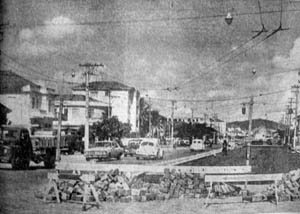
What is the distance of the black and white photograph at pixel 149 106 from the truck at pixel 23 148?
14 mm

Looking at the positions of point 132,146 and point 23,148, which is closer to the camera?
point 23,148

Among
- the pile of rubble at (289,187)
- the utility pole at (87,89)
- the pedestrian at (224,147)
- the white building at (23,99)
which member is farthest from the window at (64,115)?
the pile of rubble at (289,187)

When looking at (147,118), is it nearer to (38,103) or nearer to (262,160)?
(38,103)

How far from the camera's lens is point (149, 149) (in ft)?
19.1

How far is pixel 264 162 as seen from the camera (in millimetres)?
6723

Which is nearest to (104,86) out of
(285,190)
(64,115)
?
(64,115)

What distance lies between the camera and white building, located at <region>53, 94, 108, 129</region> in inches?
211

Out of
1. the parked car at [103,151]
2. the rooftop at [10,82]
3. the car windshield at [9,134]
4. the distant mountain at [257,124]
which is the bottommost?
the parked car at [103,151]

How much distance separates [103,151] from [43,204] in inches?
35.5

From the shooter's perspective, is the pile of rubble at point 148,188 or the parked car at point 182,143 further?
the parked car at point 182,143

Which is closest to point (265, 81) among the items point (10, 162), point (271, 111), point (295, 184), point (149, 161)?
point (271, 111)

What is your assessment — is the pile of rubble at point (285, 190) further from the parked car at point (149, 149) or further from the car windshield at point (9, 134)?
the car windshield at point (9, 134)

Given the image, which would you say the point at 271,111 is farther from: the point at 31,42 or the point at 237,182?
the point at 31,42

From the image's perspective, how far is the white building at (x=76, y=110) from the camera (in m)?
5.36
